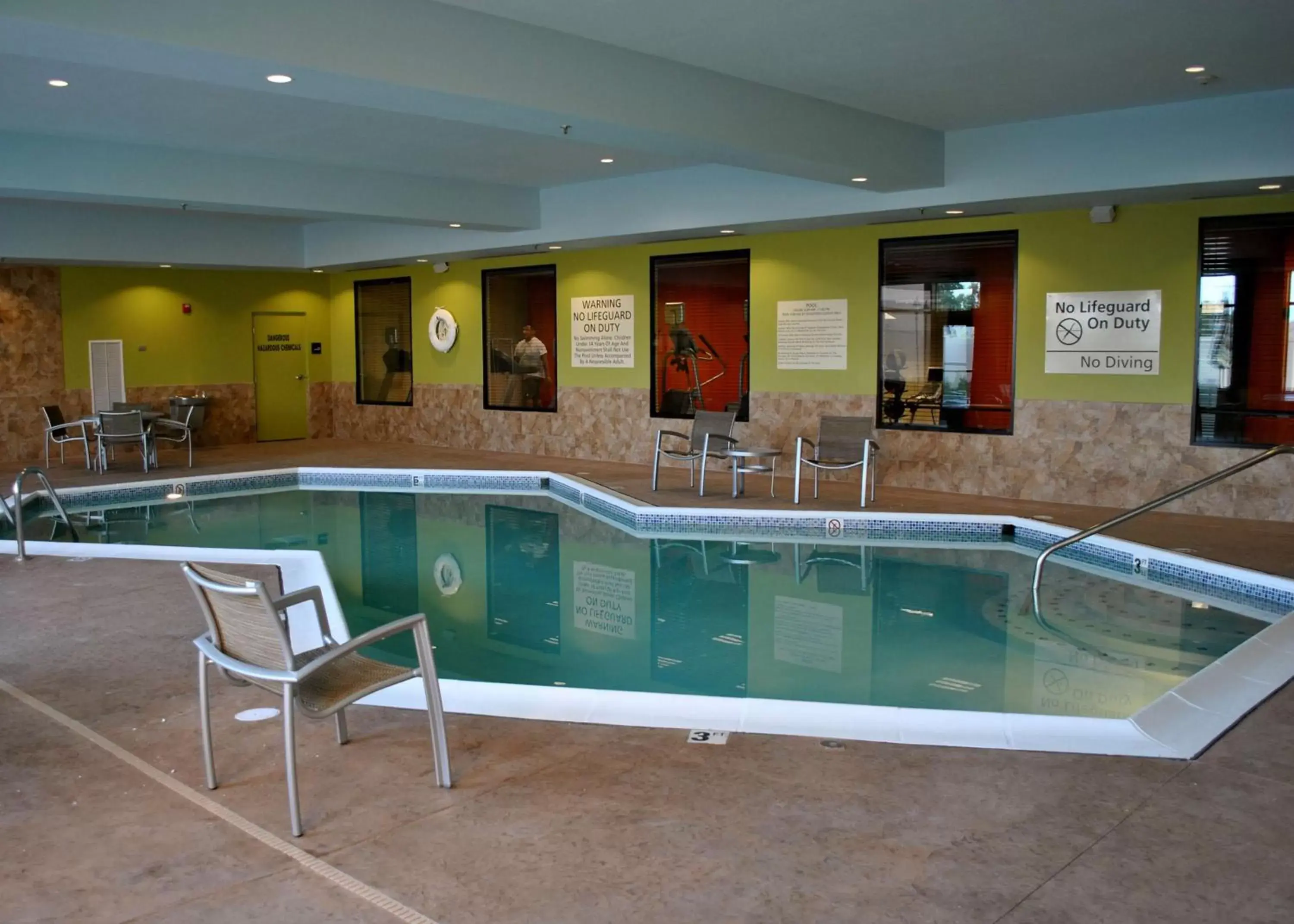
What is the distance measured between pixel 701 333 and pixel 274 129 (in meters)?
5.16

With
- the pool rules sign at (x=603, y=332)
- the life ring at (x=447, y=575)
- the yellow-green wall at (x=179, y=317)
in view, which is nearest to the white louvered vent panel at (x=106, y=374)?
the yellow-green wall at (x=179, y=317)

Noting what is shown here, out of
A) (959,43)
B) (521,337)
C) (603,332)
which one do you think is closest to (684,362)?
(603,332)

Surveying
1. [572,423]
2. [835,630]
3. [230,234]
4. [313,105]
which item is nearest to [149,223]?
[230,234]

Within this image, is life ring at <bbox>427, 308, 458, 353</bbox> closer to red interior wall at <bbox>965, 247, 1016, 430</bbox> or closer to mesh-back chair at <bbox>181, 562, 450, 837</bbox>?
red interior wall at <bbox>965, 247, 1016, 430</bbox>

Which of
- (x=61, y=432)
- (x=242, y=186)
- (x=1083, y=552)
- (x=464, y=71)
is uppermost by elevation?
(x=242, y=186)

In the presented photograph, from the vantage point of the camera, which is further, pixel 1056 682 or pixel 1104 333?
pixel 1104 333

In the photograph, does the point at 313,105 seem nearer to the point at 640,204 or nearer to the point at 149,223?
the point at 640,204

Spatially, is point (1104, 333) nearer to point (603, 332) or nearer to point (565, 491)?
point (565, 491)

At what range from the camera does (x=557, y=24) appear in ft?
19.2

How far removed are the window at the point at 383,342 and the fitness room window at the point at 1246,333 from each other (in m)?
10.4

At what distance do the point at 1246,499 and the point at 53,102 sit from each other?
365 inches

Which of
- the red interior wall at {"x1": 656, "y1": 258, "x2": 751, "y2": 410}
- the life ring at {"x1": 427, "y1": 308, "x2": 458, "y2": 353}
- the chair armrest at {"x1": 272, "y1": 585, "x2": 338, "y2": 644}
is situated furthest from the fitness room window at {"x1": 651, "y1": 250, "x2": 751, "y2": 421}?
the chair armrest at {"x1": 272, "y1": 585, "x2": 338, "y2": 644}

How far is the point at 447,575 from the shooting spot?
25.1 ft

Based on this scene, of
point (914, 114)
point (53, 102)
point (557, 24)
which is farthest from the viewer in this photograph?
point (914, 114)
